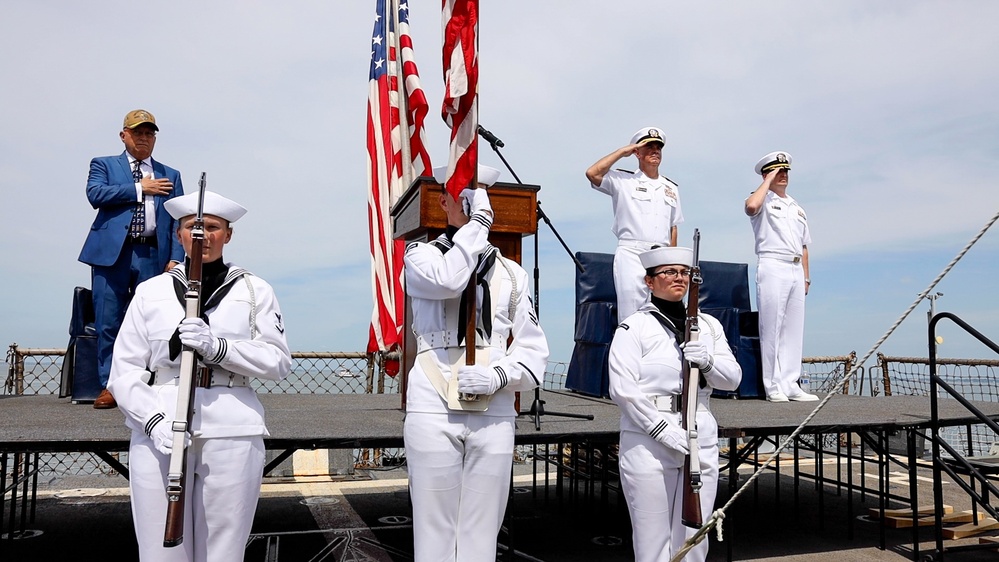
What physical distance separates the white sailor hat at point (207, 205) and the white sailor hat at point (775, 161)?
16.9 ft

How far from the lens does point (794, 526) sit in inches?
276

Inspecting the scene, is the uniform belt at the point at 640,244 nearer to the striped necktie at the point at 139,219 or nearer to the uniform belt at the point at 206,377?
the striped necktie at the point at 139,219

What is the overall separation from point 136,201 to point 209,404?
8.97 ft

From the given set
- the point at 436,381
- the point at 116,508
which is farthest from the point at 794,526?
the point at 116,508

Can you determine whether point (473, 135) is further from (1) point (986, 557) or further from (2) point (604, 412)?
(1) point (986, 557)

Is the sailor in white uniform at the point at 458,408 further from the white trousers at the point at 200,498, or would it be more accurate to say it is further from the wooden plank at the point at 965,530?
the wooden plank at the point at 965,530

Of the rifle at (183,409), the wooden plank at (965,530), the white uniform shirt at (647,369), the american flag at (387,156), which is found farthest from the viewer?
the american flag at (387,156)

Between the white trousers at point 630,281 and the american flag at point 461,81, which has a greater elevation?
the american flag at point 461,81

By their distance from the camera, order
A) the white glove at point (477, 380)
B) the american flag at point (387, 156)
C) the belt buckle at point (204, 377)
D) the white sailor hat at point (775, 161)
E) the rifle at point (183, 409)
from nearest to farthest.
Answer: the rifle at point (183, 409), the belt buckle at point (204, 377), the white glove at point (477, 380), the white sailor hat at point (775, 161), the american flag at point (387, 156)

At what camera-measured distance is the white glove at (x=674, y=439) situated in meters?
3.43

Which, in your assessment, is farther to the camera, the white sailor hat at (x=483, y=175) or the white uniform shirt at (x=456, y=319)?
the white sailor hat at (x=483, y=175)

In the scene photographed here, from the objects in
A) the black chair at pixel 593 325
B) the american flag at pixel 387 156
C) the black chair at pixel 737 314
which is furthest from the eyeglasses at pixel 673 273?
the american flag at pixel 387 156

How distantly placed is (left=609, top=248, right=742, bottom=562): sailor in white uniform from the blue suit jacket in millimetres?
2992

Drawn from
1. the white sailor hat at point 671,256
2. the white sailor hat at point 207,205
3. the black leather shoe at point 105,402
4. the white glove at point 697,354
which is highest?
the white sailor hat at point 207,205
